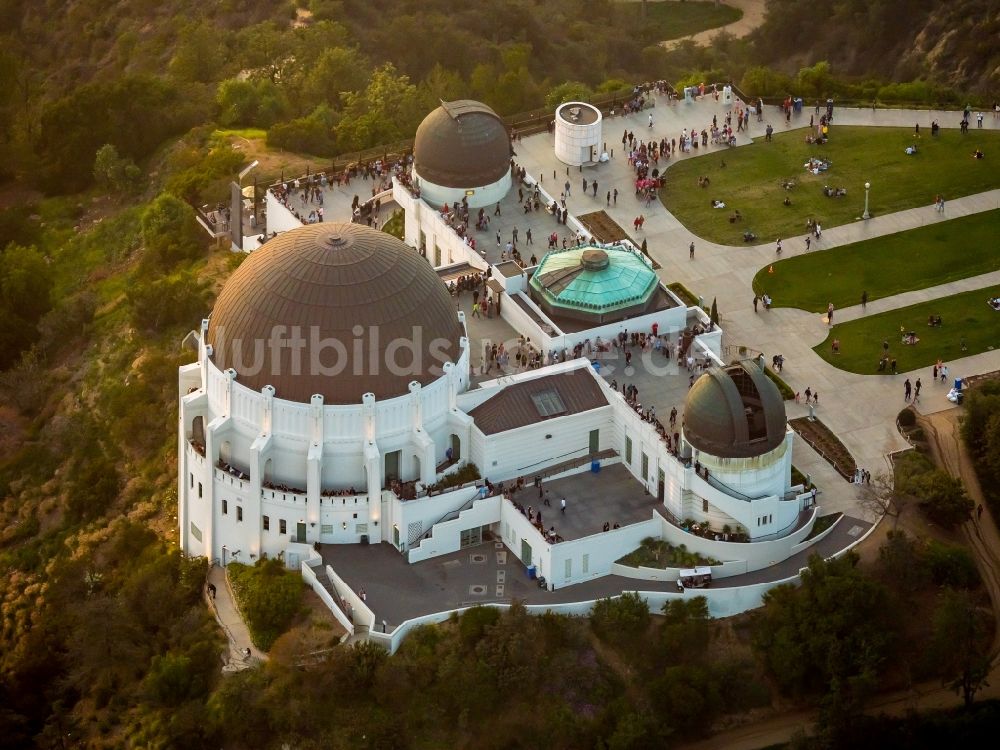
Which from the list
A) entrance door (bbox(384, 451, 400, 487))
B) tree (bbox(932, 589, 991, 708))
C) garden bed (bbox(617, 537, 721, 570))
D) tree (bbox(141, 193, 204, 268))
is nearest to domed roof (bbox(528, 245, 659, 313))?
entrance door (bbox(384, 451, 400, 487))

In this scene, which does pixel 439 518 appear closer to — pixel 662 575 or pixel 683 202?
pixel 662 575

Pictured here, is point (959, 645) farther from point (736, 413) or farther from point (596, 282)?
point (596, 282)

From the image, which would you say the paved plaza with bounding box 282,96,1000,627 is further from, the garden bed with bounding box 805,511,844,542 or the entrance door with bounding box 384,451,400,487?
the entrance door with bounding box 384,451,400,487

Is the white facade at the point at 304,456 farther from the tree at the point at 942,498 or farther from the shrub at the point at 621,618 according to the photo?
the tree at the point at 942,498

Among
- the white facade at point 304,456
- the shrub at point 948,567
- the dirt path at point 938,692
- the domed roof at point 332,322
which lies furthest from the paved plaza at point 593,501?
the shrub at point 948,567

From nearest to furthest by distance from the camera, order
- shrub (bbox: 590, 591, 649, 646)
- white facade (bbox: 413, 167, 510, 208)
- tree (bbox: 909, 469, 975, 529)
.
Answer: shrub (bbox: 590, 591, 649, 646) → tree (bbox: 909, 469, 975, 529) → white facade (bbox: 413, 167, 510, 208)

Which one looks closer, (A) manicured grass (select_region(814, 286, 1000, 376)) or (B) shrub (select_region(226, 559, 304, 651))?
(B) shrub (select_region(226, 559, 304, 651))

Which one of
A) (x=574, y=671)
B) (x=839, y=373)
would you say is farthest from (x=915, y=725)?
(x=839, y=373)
